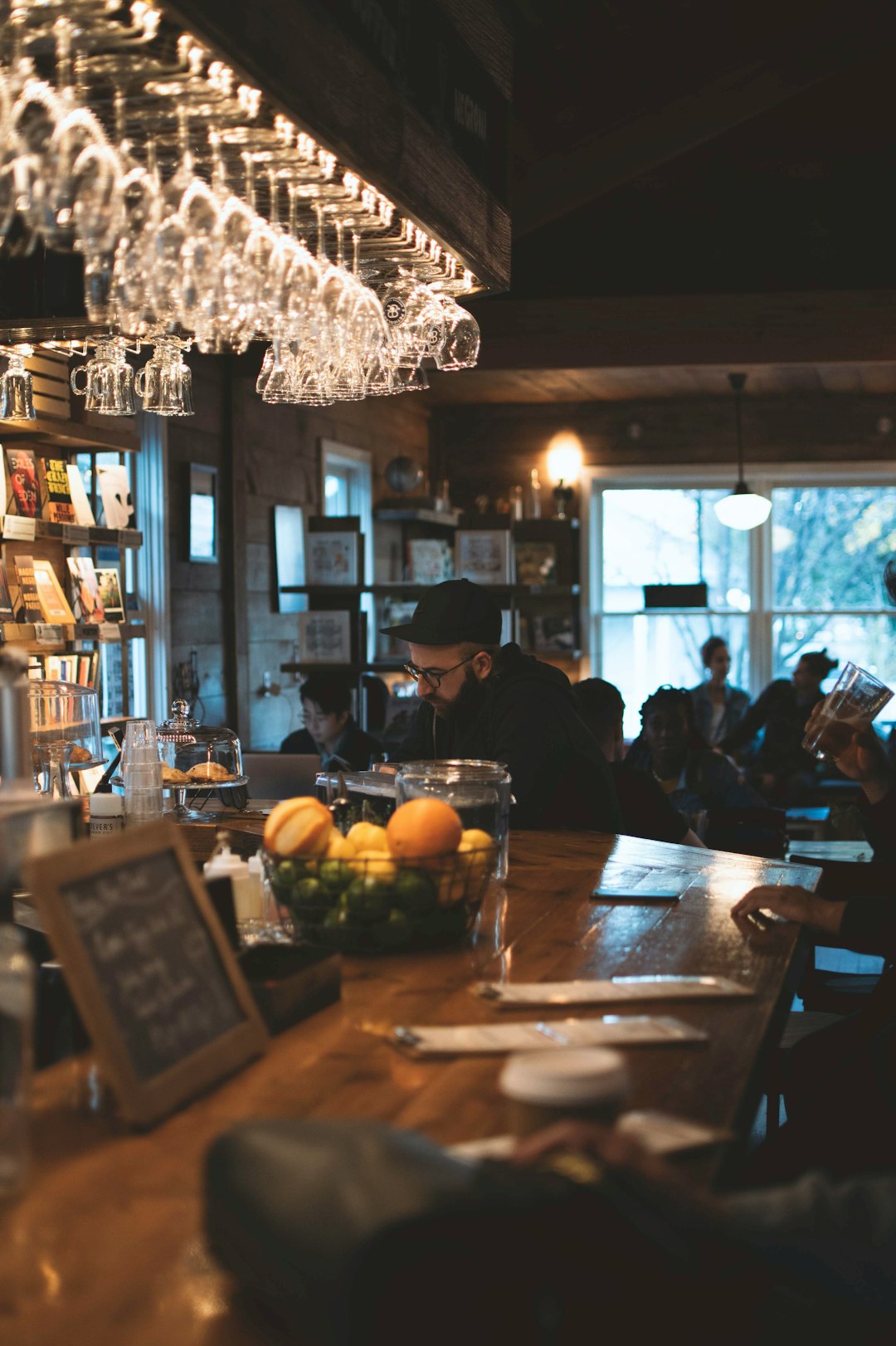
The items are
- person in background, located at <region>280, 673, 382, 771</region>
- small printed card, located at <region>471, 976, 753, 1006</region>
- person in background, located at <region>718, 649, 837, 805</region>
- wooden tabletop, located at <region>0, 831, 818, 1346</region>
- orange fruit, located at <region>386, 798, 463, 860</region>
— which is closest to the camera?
wooden tabletop, located at <region>0, 831, 818, 1346</region>

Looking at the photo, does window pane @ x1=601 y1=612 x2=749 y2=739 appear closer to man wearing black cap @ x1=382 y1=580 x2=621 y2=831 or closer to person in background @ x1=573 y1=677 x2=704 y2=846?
person in background @ x1=573 y1=677 x2=704 y2=846

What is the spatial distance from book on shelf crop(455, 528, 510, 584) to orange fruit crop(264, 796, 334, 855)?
689cm

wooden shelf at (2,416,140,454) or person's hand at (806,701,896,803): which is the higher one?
wooden shelf at (2,416,140,454)

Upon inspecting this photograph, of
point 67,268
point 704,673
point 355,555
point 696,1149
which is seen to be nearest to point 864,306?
point 355,555

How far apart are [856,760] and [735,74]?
338 centimetres

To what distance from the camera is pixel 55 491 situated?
4.79 meters

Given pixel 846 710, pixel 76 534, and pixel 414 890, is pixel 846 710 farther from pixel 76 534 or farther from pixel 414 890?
pixel 76 534

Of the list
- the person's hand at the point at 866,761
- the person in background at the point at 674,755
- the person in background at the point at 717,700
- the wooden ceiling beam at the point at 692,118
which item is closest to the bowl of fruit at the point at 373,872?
the person's hand at the point at 866,761

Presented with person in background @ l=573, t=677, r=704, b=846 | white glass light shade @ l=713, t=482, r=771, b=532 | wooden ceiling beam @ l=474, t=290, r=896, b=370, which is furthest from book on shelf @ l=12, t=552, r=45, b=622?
white glass light shade @ l=713, t=482, r=771, b=532

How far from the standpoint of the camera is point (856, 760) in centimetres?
298

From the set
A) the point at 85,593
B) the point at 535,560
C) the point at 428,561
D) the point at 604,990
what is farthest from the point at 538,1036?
the point at 535,560

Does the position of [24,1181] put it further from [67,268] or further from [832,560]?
[832,560]

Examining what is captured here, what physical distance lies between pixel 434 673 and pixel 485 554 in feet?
17.3

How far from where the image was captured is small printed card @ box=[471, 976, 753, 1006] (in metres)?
1.63
